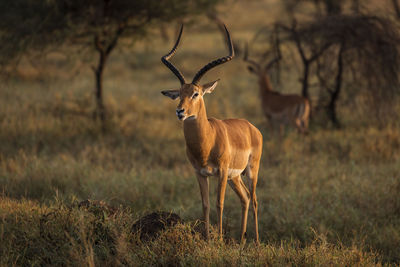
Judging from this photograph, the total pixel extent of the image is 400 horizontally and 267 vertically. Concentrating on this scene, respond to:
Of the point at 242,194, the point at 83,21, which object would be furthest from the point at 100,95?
the point at 242,194

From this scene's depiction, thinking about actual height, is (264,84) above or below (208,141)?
above

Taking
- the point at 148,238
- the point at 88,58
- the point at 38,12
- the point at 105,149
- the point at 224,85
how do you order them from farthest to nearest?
the point at 224,85, the point at 88,58, the point at 38,12, the point at 105,149, the point at 148,238

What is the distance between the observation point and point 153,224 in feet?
14.4

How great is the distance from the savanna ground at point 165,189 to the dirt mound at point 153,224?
96mm

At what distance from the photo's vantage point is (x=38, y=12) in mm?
9320

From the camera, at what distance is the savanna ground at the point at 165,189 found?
3.95 metres

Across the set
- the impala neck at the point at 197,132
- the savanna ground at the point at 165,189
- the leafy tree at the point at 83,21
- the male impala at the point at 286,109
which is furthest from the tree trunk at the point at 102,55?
the impala neck at the point at 197,132

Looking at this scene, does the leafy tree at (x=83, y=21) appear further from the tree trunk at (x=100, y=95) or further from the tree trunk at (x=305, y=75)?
the tree trunk at (x=305, y=75)

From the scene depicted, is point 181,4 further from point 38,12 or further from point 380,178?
point 380,178

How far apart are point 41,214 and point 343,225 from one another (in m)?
3.69

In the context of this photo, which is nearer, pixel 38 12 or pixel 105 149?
pixel 105 149

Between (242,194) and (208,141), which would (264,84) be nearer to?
(242,194)

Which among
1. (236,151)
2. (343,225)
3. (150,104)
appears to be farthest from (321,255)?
(150,104)

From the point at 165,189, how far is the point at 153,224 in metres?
2.36
